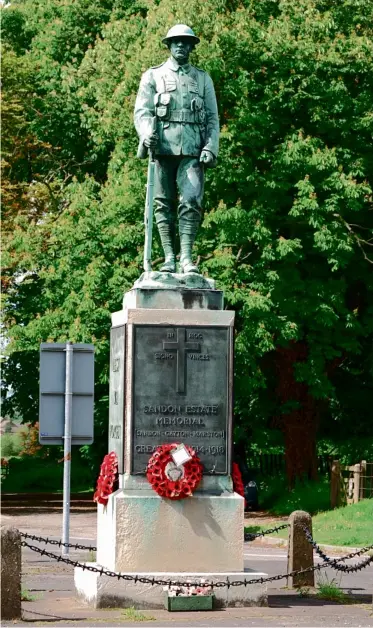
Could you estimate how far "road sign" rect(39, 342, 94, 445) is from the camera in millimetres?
20547

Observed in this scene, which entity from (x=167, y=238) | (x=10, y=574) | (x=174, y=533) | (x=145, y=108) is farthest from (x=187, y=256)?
(x=10, y=574)

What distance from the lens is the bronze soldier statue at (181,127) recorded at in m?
16.6

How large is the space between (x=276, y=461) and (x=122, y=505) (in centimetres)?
2785

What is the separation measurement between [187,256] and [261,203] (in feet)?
58.6

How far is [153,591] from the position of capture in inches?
601

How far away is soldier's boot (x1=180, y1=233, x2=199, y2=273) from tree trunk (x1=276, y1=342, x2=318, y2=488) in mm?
21238

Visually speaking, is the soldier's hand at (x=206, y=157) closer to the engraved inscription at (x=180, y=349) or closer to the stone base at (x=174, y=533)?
the engraved inscription at (x=180, y=349)

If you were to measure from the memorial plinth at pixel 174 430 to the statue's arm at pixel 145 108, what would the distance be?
6.09 ft

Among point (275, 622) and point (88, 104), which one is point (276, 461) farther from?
point (275, 622)

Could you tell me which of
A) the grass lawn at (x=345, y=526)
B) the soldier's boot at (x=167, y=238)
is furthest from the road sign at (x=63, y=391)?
the grass lawn at (x=345, y=526)

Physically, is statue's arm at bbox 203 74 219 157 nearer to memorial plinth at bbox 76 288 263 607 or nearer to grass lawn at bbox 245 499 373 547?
memorial plinth at bbox 76 288 263 607

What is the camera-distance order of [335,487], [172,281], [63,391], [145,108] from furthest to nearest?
1. [335,487]
2. [63,391]
3. [145,108]
4. [172,281]

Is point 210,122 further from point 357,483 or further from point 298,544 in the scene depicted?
point 357,483

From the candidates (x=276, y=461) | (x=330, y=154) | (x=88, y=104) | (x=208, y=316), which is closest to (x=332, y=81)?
(x=330, y=154)
